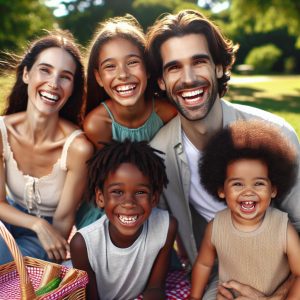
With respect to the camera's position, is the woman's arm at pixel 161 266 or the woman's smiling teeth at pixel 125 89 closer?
the woman's arm at pixel 161 266

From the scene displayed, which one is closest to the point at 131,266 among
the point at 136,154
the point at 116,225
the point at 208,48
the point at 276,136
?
the point at 116,225

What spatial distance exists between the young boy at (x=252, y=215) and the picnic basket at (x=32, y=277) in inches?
31.8

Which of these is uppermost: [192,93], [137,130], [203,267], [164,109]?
[192,93]

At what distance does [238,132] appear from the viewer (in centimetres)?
315

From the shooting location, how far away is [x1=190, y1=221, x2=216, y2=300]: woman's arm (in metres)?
3.09

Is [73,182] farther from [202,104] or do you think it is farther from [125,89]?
[202,104]

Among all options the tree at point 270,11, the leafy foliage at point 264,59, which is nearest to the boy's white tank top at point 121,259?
the tree at point 270,11

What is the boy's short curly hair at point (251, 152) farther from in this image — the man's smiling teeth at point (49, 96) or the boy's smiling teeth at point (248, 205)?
the man's smiling teeth at point (49, 96)

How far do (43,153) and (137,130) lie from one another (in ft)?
2.40

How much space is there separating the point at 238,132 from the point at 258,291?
998 mm

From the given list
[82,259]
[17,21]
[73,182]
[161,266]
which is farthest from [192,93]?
[17,21]

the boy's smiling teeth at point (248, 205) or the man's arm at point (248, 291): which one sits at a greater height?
the boy's smiling teeth at point (248, 205)

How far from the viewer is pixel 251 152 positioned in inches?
118

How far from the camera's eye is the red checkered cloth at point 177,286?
10.9 feet
